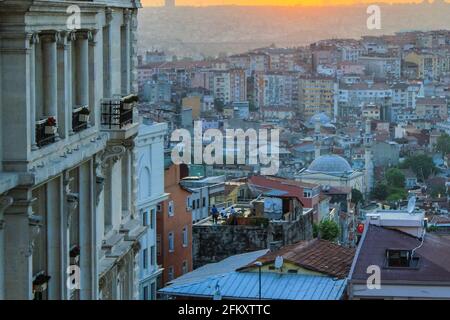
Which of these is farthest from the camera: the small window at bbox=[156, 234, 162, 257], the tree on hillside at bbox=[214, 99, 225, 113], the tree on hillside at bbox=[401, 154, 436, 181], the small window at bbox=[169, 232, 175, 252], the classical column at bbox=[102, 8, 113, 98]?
the tree on hillside at bbox=[214, 99, 225, 113]

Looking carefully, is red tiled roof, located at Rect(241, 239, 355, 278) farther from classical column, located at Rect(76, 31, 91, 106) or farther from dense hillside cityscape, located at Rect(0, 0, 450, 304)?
classical column, located at Rect(76, 31, 91, 106)

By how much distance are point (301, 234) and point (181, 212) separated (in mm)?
1503

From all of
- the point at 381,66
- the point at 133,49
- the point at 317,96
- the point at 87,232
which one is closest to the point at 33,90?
the point at 87,232

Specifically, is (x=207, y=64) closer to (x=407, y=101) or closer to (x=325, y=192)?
(x=407, y=101)

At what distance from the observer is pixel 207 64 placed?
186 feet

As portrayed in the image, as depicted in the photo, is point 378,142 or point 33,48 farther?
point 378,142

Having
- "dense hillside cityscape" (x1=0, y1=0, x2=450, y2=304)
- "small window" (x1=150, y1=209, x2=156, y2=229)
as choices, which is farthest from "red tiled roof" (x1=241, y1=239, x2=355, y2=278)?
"small window" (x1=150, y1=209, x2=156, y2=229)

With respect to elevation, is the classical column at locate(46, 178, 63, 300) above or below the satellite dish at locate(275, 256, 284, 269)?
above

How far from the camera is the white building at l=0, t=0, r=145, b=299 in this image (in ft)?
9.48

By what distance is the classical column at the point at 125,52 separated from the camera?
15.2 ft

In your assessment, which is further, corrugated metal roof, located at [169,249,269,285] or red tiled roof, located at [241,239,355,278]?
corrugated metal roof, located at [169,249,269,285]

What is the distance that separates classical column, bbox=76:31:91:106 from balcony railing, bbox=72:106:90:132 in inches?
1.2

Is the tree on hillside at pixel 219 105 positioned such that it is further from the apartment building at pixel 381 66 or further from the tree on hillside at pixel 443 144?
the apartment building at pixel 381 66
